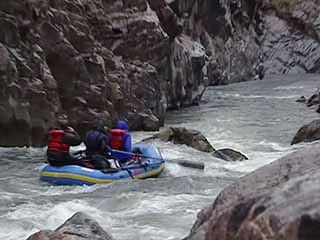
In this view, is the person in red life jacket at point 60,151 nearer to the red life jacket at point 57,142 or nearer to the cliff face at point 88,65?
the red life jacket at point 57,142

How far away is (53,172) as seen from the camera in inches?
524

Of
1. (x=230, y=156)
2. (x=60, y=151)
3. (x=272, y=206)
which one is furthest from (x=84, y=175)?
(x=272, y=206)

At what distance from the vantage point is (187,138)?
19.1 m

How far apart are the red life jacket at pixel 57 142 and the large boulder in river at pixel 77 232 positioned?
6.11 metres

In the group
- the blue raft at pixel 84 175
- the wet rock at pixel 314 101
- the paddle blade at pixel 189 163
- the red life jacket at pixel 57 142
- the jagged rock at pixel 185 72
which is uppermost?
the red life jacket at pixel 57 142

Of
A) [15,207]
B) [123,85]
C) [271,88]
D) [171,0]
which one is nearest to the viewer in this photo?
[15,207]

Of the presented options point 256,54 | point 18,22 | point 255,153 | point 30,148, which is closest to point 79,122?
point 30,148

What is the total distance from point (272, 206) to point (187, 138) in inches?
574

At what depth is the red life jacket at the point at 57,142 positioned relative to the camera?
13516mm

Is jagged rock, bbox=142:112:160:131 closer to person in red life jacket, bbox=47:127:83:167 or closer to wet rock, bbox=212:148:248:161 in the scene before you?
wet rock, bbox=212:148:248:161

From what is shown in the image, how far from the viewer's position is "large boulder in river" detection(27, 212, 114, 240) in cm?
648

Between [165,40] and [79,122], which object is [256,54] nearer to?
[165,40]

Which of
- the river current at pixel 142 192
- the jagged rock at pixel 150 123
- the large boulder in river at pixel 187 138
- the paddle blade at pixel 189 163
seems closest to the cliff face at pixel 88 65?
the jagged rock at pixel 150 123

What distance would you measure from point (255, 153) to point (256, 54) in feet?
162
